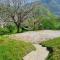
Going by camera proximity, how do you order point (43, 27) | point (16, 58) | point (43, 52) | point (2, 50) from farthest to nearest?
point (43, 27)
point (43, 52)
point (2, 50)
point (16, 58)

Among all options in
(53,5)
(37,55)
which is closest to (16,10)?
(53,5)

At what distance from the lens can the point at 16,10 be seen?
22953mm

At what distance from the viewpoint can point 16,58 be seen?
9391 mm

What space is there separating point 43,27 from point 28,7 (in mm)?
2728

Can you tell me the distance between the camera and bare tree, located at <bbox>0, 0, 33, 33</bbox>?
74.6 ft

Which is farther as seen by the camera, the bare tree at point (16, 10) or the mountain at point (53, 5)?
the mountain at point (53, 5)

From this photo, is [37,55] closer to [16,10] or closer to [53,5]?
[16,10]

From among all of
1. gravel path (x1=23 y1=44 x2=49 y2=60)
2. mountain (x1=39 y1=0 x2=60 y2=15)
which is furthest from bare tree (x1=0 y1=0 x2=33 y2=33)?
gravel path (x1=23 y1=44 x2=49 y2=60)

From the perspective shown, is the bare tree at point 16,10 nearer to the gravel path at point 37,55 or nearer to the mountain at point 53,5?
the mountain at point 53,5

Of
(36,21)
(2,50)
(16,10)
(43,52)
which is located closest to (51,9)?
(36,21)

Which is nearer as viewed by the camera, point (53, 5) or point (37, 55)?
point (37, 55)

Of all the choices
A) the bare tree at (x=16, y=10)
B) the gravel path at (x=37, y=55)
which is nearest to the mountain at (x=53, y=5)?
the bare tree at (x=16, y=10)

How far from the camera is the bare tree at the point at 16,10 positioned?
22.8 m

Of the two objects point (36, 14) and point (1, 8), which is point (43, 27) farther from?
point (1, 8)
